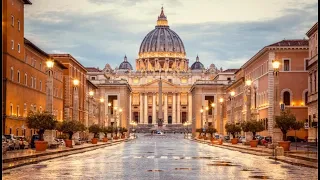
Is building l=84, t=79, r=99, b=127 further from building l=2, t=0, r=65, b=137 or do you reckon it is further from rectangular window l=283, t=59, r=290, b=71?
rectangular window l=283, t=59, r=290, b=71

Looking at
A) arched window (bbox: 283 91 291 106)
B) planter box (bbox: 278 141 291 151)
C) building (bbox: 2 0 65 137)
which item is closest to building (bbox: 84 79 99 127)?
building (bbox: 2 0 65 137)

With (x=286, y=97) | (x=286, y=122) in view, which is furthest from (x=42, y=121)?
(x=286, y=97)

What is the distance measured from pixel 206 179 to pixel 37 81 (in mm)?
69768

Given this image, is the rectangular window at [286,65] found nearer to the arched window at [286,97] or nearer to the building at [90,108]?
the arched window at [286,97]

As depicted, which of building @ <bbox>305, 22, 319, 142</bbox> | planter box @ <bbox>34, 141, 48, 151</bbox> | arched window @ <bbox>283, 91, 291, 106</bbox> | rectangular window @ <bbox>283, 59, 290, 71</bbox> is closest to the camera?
planter box @ <bbox>34, 141, 48, 151</bbox>

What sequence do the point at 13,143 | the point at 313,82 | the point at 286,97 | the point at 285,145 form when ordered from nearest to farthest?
the point at 285,145 → the point at 13,143 → the point at 313,82 → the point at 286,97

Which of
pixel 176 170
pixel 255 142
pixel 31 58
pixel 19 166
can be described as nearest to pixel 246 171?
pixel 176 170

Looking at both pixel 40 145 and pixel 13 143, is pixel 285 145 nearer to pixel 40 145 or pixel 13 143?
pixel 40 145

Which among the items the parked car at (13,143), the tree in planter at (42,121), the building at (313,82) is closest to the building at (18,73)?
the parked car at (13,143)

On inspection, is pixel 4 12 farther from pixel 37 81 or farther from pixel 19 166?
pixel 19 166

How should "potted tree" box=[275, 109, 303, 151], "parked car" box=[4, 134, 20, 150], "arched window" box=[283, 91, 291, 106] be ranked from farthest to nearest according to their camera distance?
"arched window" box=[283, 91, 291, 106] → "parked car" box=[4, 134, 20, 150] → "potted tree" box=[275, 109, 303, 151]

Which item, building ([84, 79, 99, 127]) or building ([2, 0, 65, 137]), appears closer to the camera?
building ([2, 0, 65, 137])

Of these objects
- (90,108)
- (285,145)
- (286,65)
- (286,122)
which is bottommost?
(285,145)

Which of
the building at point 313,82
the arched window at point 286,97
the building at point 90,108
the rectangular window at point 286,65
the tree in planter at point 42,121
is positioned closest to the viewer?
the tree in planter at point 42,121
